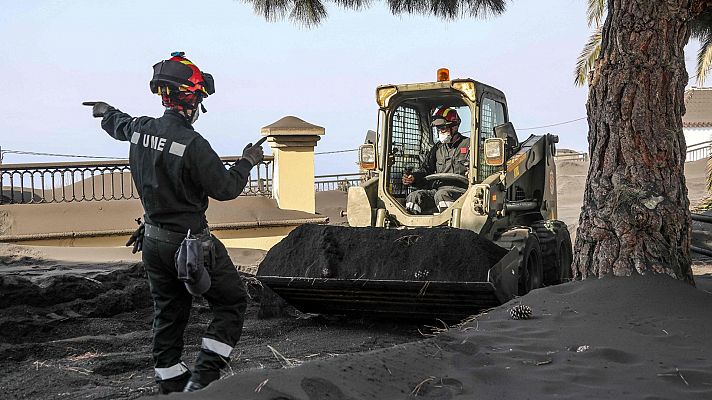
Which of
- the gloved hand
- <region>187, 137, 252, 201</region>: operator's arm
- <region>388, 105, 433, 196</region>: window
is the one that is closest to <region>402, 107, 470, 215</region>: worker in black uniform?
<region>388, 105, 433, 196</region>: window

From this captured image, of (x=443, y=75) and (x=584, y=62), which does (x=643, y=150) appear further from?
(x=584, y=62)

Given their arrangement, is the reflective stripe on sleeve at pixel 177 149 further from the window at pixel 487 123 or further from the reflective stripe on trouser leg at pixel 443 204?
the window at pixel 487 123

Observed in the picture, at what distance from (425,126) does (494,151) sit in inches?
64.5

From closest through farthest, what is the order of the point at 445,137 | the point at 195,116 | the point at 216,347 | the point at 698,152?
the point at 216,347 → the point at 195,116 → the point at 445,137 → the point at 698,152

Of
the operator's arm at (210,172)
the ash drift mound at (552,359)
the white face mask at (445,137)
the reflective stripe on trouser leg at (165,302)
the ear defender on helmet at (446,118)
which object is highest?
the ear defender on helmet at (446,118)

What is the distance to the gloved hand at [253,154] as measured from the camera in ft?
16.6

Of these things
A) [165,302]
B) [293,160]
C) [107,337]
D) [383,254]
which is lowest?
[107,337]

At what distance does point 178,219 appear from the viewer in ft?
16.0

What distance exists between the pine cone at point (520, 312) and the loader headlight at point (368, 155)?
3110 mm

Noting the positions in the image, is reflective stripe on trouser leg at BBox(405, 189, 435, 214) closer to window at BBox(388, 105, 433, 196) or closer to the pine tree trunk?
window at BBox(388, 105, 433, 196)

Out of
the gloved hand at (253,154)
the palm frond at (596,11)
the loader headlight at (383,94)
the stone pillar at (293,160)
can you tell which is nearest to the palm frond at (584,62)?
the palm frond at (596,11)

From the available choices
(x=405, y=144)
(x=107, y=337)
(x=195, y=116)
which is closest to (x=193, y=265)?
(x=195, y=116)

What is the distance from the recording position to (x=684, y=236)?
666 cm

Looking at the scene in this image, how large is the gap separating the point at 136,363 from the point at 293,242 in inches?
79.3
